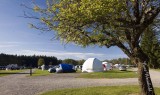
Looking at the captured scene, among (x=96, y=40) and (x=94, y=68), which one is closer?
(x=96, y=40)

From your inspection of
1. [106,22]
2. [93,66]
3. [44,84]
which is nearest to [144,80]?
[106,22]

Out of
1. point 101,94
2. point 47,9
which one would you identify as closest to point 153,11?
point 47,9

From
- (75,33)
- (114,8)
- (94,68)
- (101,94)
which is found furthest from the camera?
(94,68)

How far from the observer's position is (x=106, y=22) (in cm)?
1377

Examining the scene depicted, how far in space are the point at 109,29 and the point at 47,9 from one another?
10.7ft

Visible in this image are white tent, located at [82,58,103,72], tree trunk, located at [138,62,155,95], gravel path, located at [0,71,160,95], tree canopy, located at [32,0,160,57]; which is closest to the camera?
tree canopy, located at [32,0,160,57]

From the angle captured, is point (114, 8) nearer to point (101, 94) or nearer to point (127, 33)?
point (127, 33)

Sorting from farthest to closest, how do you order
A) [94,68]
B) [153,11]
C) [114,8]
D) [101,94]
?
[94,68] → [101,94] → [153,11] → [114,8]

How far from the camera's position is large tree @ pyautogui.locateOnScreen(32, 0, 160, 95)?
1289 cm

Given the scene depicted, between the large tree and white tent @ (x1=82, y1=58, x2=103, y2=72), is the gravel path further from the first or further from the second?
white tent @ (x1=82, y1=58, x2=103, y2=72)

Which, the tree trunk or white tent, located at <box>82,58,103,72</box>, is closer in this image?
the tree trunk

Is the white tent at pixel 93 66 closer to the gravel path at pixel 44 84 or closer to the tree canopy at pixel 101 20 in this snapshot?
the gravel path at pixel 44 84

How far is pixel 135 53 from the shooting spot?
15742 millimetres

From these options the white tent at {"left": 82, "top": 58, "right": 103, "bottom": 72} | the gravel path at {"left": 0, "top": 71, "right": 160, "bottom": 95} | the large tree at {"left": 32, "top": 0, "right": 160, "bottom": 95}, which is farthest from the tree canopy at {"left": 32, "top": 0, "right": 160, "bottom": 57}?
the white tent at {"left": 82, "top": 58, "right": 103, "bottom": 72}
